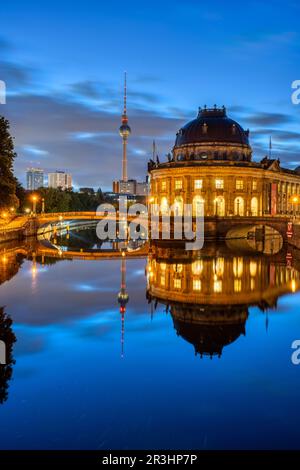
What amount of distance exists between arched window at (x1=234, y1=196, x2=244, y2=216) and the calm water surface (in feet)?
192

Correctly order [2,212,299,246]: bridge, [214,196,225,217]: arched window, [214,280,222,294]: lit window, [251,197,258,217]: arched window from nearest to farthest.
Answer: [214,280,222,294]: lit window, [2,212,299,246]: bridge, [214,196,225,217]: arched window, [251,197,258,217]: arched window

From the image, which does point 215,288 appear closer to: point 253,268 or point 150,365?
point 253,268

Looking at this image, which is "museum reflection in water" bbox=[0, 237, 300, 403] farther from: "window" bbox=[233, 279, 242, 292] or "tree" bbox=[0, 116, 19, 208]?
"tree" bbox=[0, 116, 19, 208]

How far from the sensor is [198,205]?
98625 millimetres

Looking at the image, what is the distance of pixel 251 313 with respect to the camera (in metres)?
31.3

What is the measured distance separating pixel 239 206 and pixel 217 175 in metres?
8.59

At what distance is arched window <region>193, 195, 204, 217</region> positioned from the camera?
98.1m

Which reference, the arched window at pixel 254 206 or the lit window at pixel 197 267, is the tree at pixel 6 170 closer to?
the lit window at pixel 197 267

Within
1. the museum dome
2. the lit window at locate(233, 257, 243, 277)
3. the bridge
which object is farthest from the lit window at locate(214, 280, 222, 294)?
the museum dome

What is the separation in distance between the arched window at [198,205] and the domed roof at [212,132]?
46.9 ft

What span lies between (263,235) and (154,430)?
3312 inches

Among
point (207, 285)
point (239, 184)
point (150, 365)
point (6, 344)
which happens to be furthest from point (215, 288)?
point (239, 184)
